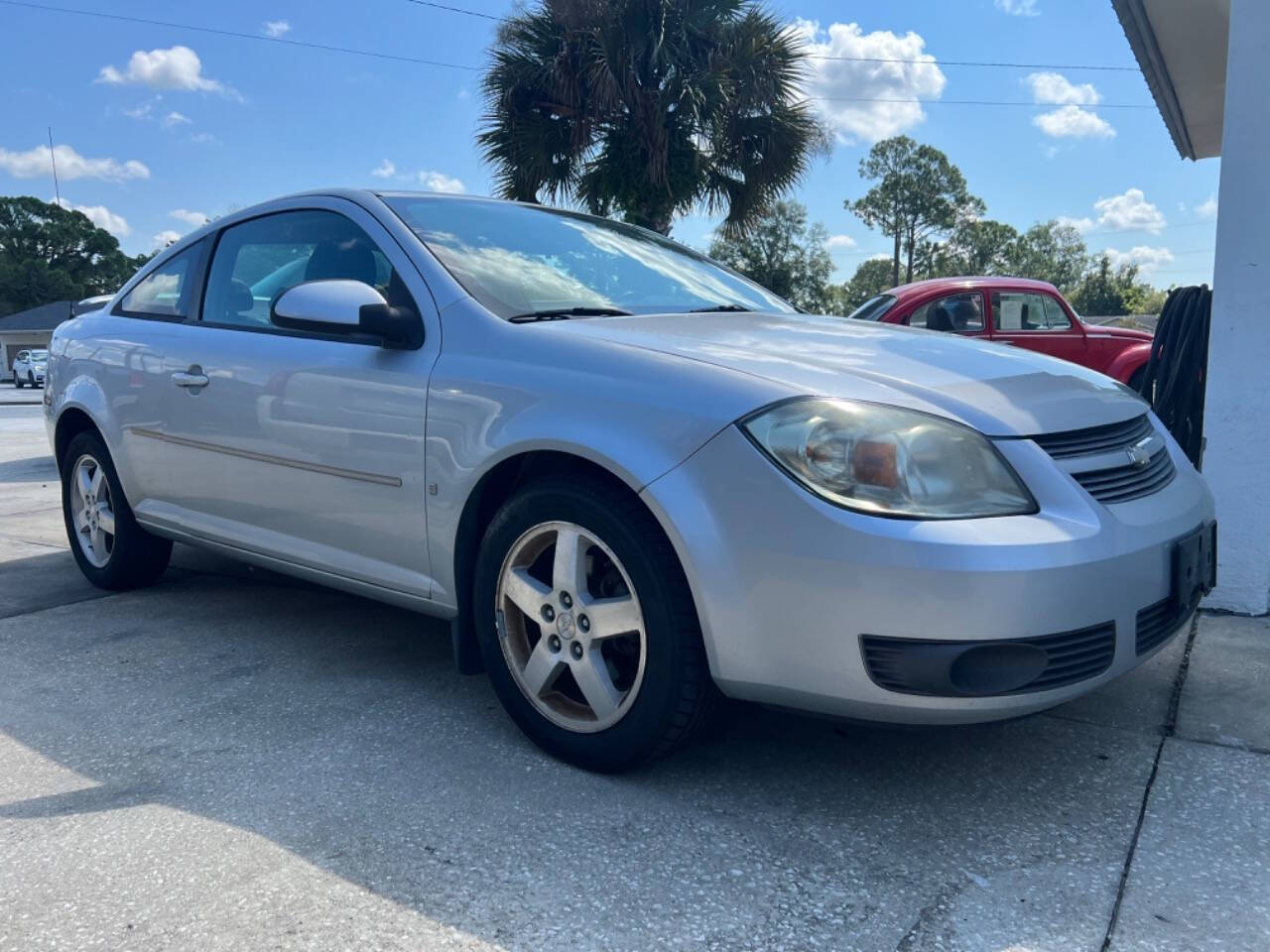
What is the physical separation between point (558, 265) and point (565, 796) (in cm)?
159

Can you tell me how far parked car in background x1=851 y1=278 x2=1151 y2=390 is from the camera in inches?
398

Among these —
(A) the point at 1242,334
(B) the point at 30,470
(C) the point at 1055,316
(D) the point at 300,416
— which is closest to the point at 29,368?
(B) the point at 30,470

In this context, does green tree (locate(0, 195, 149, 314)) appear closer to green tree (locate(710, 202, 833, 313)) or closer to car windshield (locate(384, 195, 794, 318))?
green tree (locate(710, 202, 833, 313))

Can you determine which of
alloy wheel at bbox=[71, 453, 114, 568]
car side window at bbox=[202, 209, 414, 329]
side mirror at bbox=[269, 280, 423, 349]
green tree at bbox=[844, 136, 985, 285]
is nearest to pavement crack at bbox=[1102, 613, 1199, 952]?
side mirror at bbox=[269, 280, 423, 349]

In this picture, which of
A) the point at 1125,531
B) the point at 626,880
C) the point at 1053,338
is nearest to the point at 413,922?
the point at 626,880

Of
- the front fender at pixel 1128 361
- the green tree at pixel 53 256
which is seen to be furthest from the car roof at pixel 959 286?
the green tree at pixel 53 256

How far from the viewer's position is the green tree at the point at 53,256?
6362cm

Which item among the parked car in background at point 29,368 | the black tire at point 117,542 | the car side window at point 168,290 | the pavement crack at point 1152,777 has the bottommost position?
the parked car in background at point 29,368

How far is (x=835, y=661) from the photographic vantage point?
219 centimetres

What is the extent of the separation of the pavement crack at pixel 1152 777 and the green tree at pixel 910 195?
58.6m

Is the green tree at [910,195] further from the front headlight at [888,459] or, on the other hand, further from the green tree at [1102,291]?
the front headlight at [888,459]

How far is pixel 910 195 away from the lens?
5900 centimetres

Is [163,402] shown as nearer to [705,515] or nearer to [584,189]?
[705,515]

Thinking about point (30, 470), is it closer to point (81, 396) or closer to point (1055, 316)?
point (81, 396)
